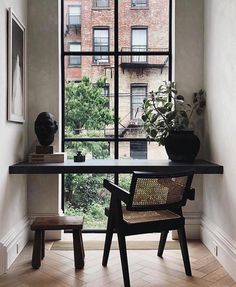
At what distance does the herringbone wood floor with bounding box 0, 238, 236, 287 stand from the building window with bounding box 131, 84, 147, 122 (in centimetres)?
145

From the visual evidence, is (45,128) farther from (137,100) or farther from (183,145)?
(183,145)

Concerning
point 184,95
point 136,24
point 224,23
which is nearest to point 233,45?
point 224,23

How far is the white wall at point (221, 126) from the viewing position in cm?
280

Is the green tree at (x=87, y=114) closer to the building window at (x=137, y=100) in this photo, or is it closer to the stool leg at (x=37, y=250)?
the building window at (x=137, y=100)

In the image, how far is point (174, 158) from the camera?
3.36m

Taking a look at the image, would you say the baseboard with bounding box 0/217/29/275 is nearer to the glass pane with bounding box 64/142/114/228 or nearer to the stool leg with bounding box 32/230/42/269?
the stool leg with bounding box 32/230/42/269

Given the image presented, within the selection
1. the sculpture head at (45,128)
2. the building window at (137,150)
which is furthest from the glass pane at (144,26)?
the sculpture head at (45,128)

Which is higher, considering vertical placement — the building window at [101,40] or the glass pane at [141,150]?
the building window at [101,40]

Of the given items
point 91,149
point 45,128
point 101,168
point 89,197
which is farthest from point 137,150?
point 45,128

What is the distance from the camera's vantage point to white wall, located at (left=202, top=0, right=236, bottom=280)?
2799mm

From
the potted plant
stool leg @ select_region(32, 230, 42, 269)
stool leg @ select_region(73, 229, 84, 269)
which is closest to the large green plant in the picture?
the potted plant

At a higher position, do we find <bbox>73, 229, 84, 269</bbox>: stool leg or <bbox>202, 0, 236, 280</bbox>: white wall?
<bbox>202, 0, 236, 280</bbox>: white wall

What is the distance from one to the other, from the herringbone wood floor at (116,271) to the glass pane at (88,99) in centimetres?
A: 132

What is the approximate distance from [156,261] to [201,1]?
8.61 ft
